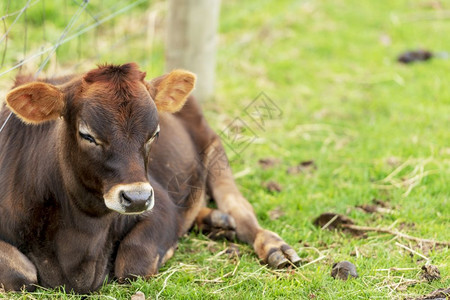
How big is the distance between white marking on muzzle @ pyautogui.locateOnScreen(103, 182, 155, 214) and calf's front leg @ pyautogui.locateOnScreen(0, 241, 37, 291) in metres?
0.92

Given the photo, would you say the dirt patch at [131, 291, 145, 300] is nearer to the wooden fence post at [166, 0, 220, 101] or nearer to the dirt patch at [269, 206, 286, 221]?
the dirt patch at [269, 206, 286, 221]

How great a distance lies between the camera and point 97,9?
35.8 ft

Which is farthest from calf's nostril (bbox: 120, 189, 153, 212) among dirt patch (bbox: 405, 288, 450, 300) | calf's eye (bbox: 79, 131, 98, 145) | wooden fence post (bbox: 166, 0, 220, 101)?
wooden fence post (bbox: 166, 0, 220, 101)

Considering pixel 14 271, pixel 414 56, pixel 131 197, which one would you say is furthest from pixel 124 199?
pixel 414 56

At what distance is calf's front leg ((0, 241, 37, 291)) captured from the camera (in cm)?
468

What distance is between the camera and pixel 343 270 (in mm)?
4965

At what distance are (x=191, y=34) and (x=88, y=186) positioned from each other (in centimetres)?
417

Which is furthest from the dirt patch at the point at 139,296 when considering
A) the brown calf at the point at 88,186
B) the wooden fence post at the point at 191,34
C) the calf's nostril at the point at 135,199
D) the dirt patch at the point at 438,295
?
the wooden fence post at the point at 191,34

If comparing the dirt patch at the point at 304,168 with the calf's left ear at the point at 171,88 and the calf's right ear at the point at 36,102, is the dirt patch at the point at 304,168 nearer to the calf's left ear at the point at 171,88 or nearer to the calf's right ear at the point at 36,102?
the calf's left ear at the point at 171,88

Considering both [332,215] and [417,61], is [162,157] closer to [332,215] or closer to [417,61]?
[332,215]

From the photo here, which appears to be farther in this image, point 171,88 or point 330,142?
point 330,142

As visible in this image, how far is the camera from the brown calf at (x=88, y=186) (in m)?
4.34

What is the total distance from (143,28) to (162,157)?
5.03 meters

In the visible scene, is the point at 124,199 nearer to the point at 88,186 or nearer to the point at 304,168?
the point at 88,186
